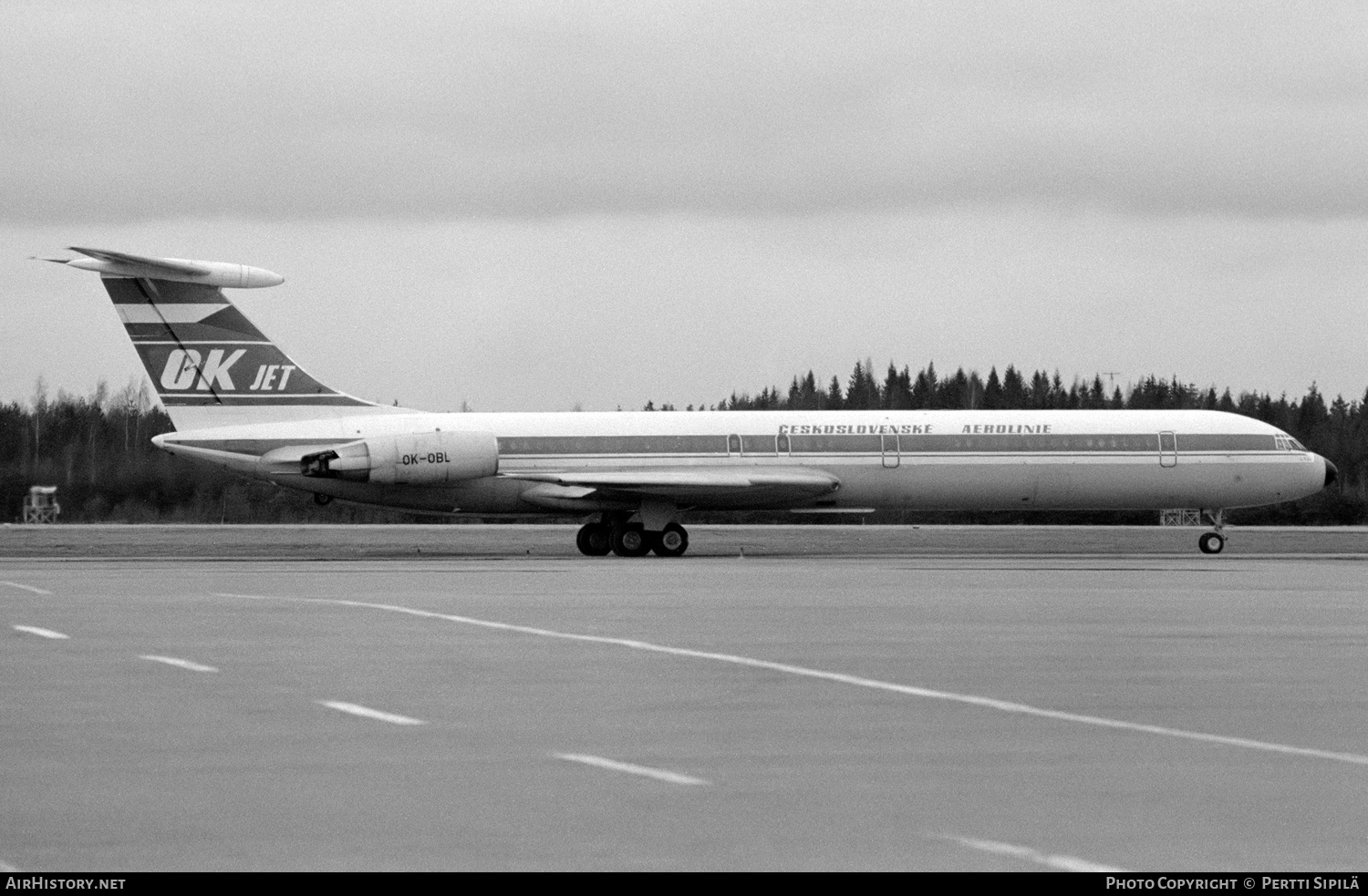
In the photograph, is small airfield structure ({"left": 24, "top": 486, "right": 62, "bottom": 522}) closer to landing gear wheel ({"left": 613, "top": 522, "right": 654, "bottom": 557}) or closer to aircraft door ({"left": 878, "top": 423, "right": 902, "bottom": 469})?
landing gear wheel ({"left": 613, "top": 522, "right": 654, "bottom": 557})

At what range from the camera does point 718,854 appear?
23.8ft

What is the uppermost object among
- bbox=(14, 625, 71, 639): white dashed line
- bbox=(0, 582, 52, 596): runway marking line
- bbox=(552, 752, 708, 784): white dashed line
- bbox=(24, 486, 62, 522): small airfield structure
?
bbox=(24, 486, 62, 522): small airfield structure

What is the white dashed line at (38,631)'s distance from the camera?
16891 millimetres

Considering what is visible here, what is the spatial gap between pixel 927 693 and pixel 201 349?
29.4m

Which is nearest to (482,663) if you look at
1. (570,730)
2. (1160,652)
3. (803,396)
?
(570,730)

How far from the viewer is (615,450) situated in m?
39.2

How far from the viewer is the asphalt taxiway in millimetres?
7504

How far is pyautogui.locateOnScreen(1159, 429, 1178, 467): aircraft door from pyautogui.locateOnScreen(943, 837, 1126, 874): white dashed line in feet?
111

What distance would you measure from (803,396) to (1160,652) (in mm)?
108580

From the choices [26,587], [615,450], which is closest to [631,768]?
[26,587]

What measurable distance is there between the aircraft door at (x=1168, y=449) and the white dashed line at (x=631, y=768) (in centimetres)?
3231

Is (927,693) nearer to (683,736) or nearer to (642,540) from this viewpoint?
(683,736)

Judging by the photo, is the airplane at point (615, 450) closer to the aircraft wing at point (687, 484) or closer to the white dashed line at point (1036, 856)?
the aircraft wing at point (687, 484)

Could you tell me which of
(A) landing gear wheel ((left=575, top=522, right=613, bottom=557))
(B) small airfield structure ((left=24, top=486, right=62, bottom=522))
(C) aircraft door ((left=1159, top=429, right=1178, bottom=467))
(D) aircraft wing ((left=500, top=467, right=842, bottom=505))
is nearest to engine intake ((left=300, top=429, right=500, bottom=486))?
(D) aircraft wing ((left=500, top=467, right=842, bottom=505))
